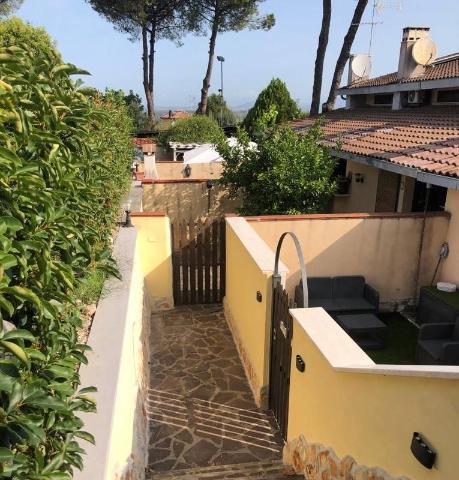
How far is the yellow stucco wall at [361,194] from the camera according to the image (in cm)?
1223

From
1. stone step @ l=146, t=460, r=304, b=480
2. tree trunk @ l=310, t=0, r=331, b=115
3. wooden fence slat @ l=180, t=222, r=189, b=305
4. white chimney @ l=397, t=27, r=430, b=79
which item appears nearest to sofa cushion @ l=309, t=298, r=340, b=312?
wooden fence slat @ l=180, t=222, r=189, b=305

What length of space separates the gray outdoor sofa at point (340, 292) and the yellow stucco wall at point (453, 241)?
164cm

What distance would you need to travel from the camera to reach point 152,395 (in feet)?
22.8

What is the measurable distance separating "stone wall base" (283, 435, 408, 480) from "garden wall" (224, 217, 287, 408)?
1.36m

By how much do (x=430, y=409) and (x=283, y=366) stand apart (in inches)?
116

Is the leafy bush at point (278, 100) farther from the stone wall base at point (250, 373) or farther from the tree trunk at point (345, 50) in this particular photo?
the stone wall base at point (250, 373)

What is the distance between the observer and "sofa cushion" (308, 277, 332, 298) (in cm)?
884

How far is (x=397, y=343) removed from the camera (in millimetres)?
8320

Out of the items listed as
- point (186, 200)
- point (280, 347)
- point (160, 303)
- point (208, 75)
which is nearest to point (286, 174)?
point (160, 303)

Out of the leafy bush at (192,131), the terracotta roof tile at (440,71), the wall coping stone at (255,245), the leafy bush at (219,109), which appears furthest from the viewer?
the leafy bush at (219,109)

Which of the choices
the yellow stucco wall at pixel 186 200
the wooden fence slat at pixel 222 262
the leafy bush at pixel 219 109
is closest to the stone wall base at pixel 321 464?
the wooden fence slat at pixel 222 262

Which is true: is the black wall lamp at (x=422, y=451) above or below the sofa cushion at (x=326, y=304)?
above

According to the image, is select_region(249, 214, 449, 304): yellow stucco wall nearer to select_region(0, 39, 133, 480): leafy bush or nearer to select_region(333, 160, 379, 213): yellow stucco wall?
select_region(333, 160, 379, 213): yellow stucco wall

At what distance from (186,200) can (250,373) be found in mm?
8783
